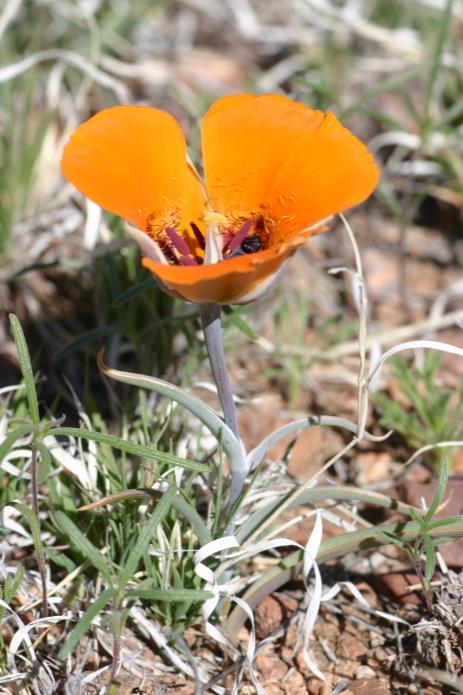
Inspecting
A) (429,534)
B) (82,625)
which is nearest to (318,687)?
(429,534)

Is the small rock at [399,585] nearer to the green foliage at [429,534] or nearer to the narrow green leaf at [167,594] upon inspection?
the green foliage at [429,534]

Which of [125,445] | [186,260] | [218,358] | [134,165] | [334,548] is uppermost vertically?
[134,165]

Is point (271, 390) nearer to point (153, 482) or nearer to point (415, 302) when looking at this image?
point (415, 302)

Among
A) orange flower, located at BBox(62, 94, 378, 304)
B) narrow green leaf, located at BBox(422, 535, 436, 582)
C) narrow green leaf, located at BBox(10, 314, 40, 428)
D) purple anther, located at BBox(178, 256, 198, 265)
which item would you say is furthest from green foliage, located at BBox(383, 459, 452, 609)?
narrow green leaf, located at BBox(10, 314, 40, 428)

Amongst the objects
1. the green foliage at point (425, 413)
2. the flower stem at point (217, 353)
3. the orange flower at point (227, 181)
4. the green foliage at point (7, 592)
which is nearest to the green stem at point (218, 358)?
the flower stem at point (217, 353)

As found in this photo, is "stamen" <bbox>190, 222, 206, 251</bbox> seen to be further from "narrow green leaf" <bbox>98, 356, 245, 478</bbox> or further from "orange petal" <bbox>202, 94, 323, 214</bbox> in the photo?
"narrow green leaf" <bbox>98, 356, 245, 478</bbox>

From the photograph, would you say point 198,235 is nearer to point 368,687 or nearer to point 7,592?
point 7,592

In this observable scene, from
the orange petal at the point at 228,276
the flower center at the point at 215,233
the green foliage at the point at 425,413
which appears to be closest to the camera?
the orange petal at the point at 228,276
